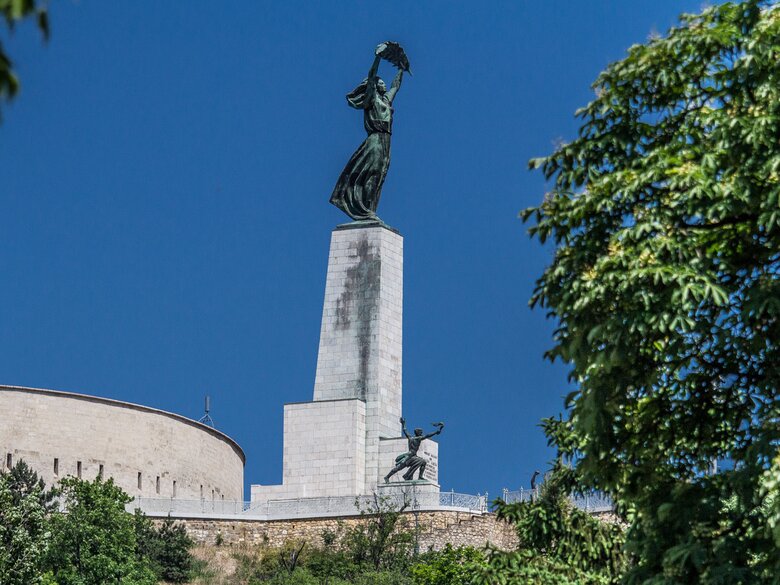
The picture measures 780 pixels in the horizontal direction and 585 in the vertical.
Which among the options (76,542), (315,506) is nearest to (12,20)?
(76,542)

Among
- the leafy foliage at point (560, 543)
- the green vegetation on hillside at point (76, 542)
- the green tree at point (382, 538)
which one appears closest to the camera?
the leafy foliage at point (560, 543)

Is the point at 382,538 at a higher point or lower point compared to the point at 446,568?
higher

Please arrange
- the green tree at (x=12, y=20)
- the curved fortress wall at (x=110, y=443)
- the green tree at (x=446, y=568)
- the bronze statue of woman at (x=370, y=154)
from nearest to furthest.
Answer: the green tree at (x=12, y=20), the green tree at (x=446, y=568), the curved fortress wall at (x=110, y=443), the bronze statue of woman at (x=370, y=154)

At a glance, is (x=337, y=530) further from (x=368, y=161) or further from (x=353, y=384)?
(x=368, y=161)

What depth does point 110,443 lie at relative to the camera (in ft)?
145

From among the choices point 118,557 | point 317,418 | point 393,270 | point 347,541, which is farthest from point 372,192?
point 118,557

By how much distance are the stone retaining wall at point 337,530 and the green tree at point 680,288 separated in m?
23.9

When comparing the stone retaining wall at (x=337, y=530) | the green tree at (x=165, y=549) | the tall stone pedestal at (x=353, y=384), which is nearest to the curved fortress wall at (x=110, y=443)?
the tall stone pedestal at (x=353, y=384)

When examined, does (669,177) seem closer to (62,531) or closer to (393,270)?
(62,531)

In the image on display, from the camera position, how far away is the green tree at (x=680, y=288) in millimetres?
13859

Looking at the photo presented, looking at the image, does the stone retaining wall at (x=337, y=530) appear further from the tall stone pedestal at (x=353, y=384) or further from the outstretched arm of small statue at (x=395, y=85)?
the outstretched arm of small statue at (x=395, y=85)

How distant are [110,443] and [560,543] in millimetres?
26554

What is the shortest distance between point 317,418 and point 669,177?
92.5 ft

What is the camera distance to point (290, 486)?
41.9 metres
